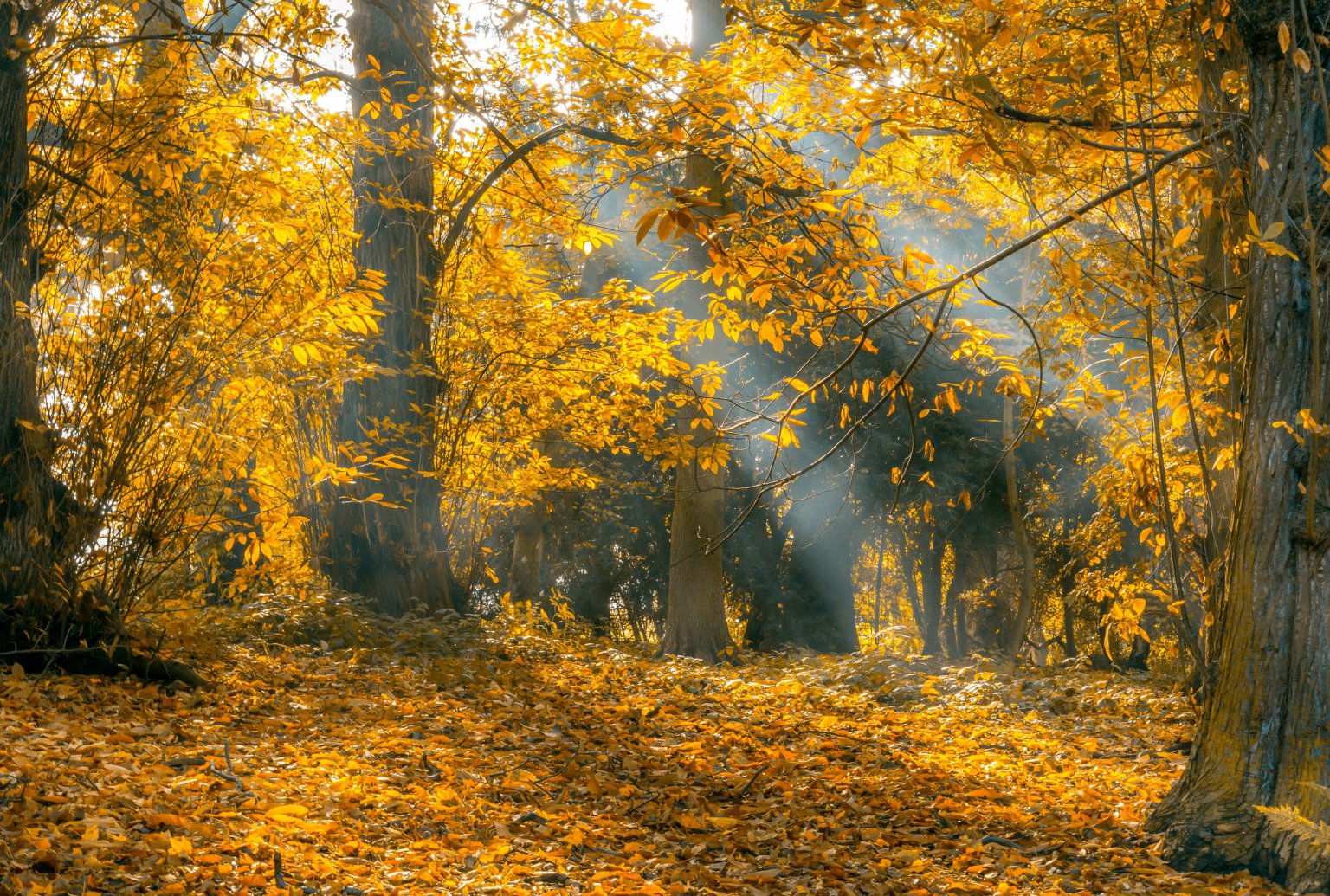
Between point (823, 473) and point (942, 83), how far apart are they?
39.1 feet

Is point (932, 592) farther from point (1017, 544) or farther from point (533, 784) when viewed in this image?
point (533, 784)

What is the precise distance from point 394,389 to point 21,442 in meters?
3.84

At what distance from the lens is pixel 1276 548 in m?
3.68

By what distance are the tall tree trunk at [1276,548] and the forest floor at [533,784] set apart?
23 cm

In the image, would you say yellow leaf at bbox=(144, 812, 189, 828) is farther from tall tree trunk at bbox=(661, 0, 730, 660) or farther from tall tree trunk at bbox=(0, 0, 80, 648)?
tall tree trunk at bbox=(661, 0, 730, 660)

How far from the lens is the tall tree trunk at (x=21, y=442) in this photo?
476 cm

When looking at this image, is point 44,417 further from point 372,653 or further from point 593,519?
point 593,519

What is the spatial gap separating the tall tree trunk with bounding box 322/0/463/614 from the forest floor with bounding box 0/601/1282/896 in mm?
1155

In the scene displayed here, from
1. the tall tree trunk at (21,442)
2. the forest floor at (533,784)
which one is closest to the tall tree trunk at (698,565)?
the forest floor at (533,784)

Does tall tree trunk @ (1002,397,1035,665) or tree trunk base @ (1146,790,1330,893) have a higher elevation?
tall tree trunk @ (1002,397,1035,665)

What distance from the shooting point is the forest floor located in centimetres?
A: 322

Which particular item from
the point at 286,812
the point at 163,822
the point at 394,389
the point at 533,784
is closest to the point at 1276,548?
the point at 533,784

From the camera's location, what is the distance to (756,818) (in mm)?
4402

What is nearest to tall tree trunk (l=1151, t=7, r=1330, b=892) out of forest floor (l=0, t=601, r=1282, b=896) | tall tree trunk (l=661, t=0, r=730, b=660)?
forest floor (l=0, t=601, r=1282, b=896)
